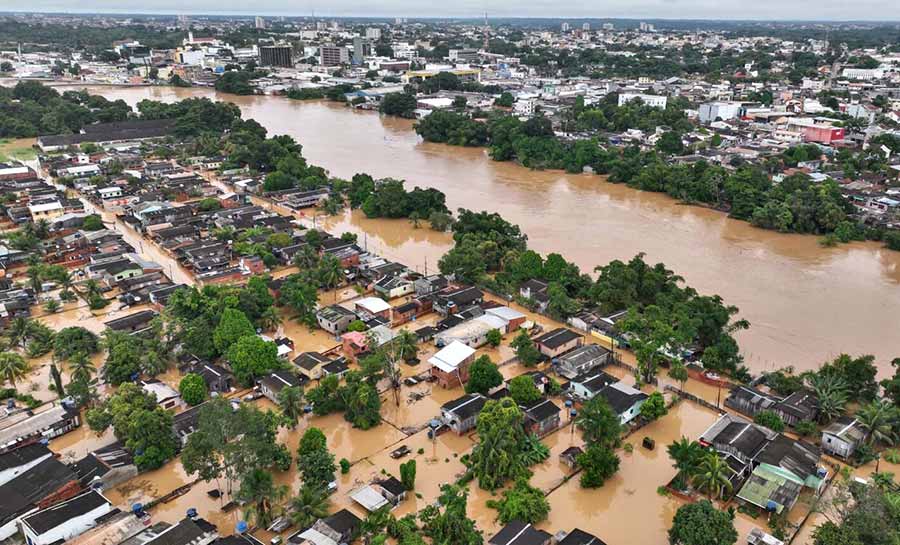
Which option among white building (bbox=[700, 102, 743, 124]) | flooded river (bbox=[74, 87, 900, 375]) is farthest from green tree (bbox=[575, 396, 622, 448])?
white building (bbox=[700, 102, 743, 124])

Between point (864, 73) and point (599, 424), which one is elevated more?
point (864, 73)

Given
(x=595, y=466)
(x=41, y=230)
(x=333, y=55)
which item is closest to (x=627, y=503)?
(x=595, y=466)

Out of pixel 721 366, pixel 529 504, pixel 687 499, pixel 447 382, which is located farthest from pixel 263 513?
pixel 721 366

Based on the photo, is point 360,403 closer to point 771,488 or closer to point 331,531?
point 331,531

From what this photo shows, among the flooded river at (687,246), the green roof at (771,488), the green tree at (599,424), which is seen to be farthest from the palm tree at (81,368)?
the green roof at (771,488)

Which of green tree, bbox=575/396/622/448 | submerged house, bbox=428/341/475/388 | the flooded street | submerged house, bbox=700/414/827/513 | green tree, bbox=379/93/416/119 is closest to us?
the flooded street

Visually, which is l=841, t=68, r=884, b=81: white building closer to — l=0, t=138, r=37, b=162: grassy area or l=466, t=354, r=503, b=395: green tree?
l=466, t=354, r=503, b=395: green tree

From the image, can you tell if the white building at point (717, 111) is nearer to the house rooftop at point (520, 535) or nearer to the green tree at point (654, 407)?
the green tree at point (654, 407)
